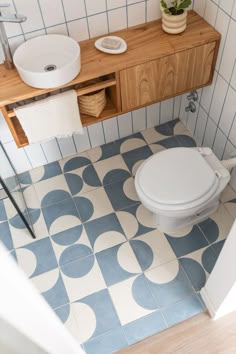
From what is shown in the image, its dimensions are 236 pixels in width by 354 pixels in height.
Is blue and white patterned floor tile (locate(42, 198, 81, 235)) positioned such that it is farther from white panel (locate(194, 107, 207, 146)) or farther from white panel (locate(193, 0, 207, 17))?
white panel (locate(193, 0, 207, 17))

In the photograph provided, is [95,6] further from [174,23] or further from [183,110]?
[183,110]

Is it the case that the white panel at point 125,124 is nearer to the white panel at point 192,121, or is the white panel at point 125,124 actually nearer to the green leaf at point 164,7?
the white panel at point 192,121

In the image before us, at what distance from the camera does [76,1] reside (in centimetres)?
148

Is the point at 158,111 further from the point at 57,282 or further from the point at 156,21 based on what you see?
the point at 57,282

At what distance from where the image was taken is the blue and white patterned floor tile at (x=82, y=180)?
6.48 ft

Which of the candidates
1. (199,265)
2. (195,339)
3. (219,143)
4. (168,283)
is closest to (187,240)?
(199,265)

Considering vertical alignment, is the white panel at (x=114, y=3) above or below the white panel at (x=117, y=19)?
above

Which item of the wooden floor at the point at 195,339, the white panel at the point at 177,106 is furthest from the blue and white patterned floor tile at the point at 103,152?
the wooden floor at the point at 195,339

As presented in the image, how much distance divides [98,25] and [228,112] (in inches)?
30.4

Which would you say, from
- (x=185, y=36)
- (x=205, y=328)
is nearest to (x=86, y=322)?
(x=205, y=328)

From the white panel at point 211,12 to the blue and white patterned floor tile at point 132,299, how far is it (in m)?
1.27

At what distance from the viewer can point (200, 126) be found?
6.66 ft

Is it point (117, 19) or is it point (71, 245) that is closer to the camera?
point (117, 19)

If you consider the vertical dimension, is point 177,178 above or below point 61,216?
above
